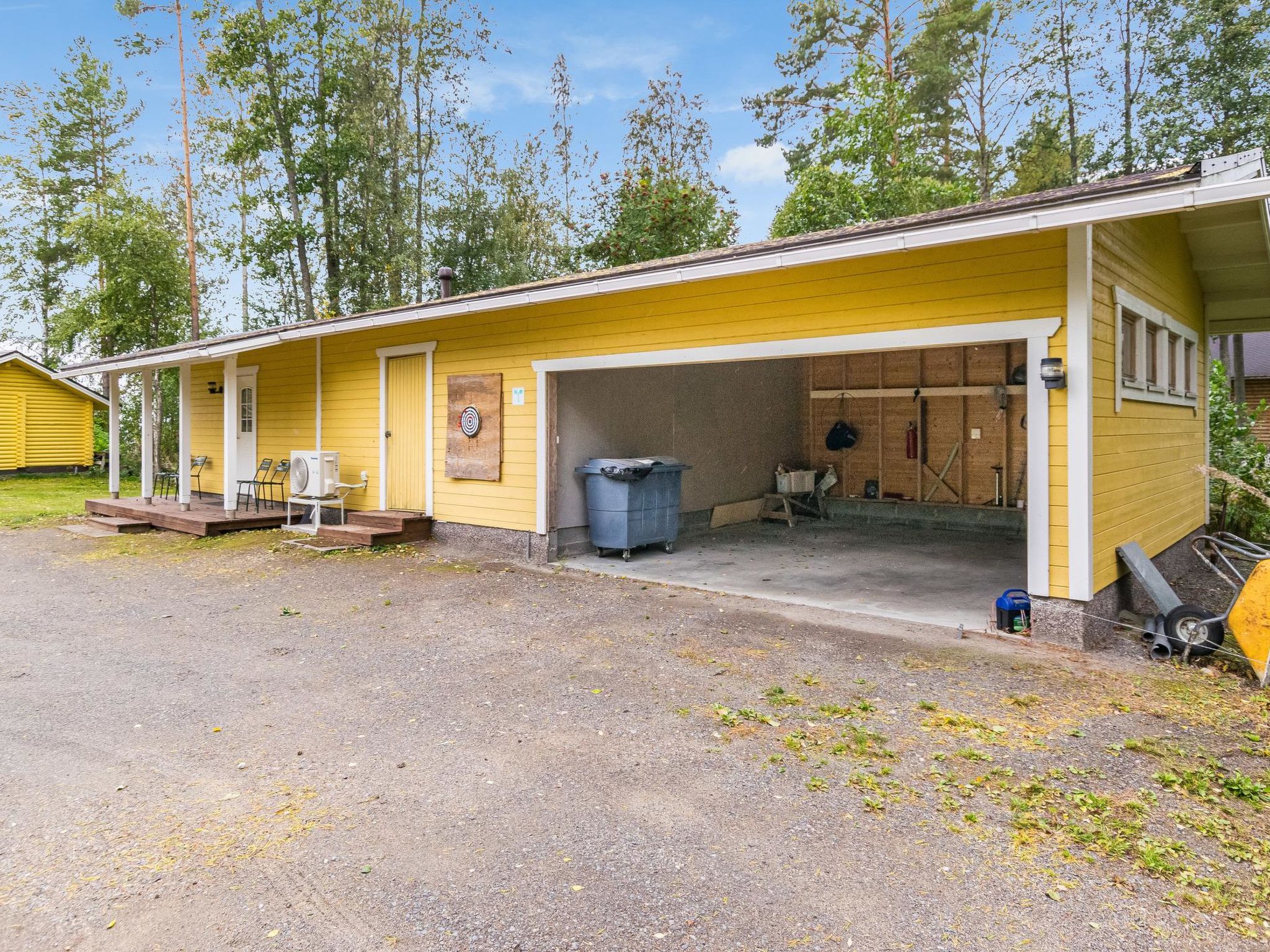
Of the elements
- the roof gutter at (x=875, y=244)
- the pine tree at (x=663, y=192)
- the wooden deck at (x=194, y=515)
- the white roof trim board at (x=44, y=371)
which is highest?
the pine tree at (x=663, y=192)

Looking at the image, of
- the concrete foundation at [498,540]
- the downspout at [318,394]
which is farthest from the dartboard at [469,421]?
the downspout at [318,394]

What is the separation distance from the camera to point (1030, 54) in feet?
57.6

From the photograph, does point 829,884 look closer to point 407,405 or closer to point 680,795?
point 680,795

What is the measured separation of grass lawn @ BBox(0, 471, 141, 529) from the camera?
11.5 meters

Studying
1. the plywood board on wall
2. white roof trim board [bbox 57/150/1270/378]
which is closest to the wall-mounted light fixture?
white roof trim board [bbox 57/150/1270/378]

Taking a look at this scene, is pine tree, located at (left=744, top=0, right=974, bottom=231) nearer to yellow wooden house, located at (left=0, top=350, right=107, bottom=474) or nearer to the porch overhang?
the porch overhang

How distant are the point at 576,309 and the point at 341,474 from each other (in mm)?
4481

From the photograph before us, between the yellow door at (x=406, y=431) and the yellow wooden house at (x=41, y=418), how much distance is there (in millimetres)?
14627

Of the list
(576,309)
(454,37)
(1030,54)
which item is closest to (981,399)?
(576,309)

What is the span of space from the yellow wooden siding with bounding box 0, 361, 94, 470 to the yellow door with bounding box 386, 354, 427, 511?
15.2 meters

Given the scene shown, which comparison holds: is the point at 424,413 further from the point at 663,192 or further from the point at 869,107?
the point at 869,107

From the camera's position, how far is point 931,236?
14.5 ft

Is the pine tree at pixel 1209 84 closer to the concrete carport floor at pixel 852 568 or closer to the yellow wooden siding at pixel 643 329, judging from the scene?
the concrete carport floor at pixel 852 568

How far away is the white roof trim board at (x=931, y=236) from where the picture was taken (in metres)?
3.67
